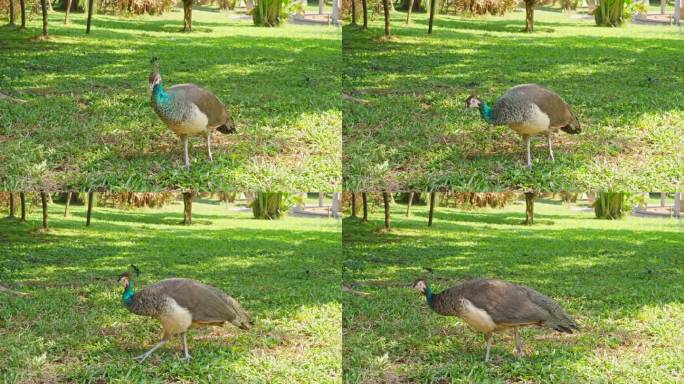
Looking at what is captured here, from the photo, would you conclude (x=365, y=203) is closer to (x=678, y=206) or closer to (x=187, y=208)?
(x=187, y=208)

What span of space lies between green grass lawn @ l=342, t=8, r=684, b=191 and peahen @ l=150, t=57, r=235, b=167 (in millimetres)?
593

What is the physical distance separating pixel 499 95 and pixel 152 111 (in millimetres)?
1472

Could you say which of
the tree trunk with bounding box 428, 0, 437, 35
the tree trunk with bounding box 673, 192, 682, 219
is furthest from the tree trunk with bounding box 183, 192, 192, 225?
the tree trunk with bounding box 673, 192, 682, 219

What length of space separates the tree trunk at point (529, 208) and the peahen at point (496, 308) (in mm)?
348

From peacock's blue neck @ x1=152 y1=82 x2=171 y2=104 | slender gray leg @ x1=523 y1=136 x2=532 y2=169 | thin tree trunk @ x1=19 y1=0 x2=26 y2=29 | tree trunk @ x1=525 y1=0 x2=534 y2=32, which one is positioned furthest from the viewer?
thin tree trunk @ x1=19 y1=0 x2=26 y2=29

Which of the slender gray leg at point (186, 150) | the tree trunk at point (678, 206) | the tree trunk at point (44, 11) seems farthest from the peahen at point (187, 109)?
the tree trunk at point (678, 206)

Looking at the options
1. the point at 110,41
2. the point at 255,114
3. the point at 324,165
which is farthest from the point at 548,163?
the point at 110,41

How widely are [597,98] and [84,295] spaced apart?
234 cm

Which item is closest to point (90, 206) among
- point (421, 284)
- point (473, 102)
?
point (421, 284)

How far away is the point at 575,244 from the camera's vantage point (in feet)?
15.7

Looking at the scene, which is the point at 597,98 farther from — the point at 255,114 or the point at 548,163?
the point at 255,114

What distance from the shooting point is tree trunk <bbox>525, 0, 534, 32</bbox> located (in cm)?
482

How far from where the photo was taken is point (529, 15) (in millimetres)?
4844

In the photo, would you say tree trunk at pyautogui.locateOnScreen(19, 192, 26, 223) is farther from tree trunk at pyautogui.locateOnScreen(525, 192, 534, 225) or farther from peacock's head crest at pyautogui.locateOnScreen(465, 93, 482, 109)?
tree trunk at pyautogui.locateOnScreen(525, 192, 534, 225)
